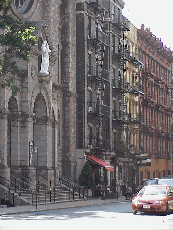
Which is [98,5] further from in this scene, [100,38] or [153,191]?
[153,191]

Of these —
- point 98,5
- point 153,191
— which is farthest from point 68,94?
point 153,191

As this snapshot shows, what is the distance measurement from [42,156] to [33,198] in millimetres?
6732

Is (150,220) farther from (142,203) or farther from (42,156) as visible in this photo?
(42,156)

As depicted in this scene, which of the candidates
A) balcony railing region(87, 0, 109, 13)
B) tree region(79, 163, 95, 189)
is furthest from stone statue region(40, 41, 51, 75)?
balcony railing region(87, 0, 109, 13)

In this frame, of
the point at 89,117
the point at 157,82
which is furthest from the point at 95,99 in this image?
the point at 157,82

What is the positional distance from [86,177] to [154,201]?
24098 millimetres

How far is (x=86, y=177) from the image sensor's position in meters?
54.3

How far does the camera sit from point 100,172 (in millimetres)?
60781

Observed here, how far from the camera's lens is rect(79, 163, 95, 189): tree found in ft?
177

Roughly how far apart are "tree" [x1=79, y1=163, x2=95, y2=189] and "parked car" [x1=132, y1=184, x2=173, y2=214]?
22.4 metres

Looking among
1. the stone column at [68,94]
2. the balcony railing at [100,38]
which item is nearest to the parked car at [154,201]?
the stone column at [68,94]

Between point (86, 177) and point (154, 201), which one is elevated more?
point (86, 177)

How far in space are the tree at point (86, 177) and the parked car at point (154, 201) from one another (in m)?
22.4

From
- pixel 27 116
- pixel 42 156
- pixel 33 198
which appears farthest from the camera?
pixel 42 156
